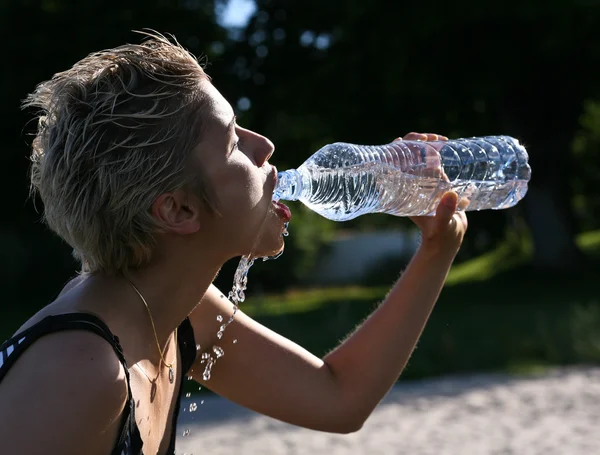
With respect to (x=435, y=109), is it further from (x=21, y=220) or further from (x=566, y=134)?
(x=21, y=220)

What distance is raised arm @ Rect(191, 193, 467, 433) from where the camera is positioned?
256cm

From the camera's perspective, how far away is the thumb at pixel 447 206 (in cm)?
253

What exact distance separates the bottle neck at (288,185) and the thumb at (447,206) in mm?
458

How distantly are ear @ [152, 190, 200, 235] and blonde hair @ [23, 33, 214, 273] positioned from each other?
20 mm

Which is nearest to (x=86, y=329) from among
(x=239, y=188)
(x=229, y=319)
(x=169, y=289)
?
(x=169, y=289)

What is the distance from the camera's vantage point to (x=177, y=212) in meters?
2.04

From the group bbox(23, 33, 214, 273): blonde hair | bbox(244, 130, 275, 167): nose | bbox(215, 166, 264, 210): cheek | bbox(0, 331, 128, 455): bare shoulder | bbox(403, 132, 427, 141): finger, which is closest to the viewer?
bbox(0, 331, 128, 455): bare shoulder

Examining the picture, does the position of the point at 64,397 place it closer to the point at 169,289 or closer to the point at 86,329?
the point at 86,329

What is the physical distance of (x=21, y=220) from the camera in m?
22.0

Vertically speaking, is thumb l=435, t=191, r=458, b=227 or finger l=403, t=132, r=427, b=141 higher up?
finger l=403, t=132, r=427, b=141

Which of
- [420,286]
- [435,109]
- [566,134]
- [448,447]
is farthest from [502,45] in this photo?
[420,286]

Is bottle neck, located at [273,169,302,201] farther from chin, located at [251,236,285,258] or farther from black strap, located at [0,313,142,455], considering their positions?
black strap, located at [0,313,142,455]

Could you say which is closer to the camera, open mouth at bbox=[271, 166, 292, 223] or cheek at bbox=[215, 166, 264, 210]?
cheek at bbox=[215, 166, 264, 210]

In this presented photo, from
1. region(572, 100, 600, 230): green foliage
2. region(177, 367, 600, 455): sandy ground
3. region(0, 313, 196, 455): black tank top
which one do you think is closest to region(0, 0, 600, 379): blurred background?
region(177, 367, 600, 455): sandy ground
